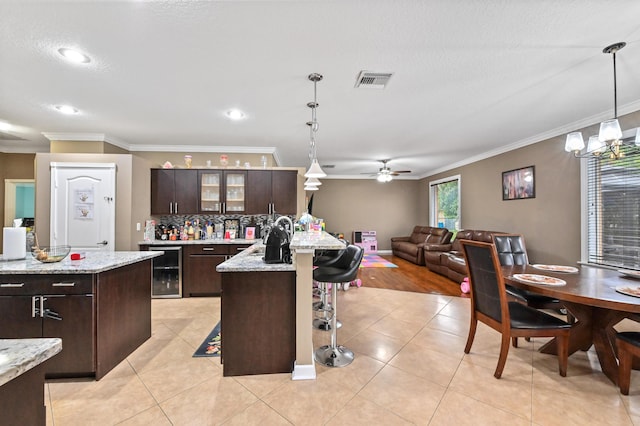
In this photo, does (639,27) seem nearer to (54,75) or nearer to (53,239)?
(54,75)

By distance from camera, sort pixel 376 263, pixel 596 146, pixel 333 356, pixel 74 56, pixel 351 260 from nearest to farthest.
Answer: pixel 74 56
pixel 333 356
pixel 596 146
pixel 351 260
pixel 376 263

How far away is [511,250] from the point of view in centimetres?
317

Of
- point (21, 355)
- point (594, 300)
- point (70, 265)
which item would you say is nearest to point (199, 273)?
point (70, 265)

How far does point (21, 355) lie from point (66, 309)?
5.75ft

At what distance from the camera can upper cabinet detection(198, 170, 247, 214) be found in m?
4.67

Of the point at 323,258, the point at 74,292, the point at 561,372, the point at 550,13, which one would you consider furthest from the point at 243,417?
the point at 550,13

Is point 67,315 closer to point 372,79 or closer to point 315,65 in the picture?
point 315,65

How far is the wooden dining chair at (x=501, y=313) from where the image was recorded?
207 cm

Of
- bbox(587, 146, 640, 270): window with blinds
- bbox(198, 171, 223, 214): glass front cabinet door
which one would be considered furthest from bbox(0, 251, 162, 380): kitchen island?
bbox(587, 146, 640, 270): window with blinds

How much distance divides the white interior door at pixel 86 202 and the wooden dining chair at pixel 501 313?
468 centimetres

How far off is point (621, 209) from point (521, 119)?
65.7 inches

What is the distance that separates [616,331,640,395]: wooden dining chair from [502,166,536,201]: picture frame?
10.9 feet

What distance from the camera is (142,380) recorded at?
211 centimetres

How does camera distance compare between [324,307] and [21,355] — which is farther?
[324,307]
